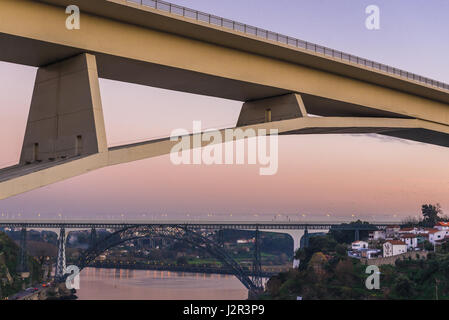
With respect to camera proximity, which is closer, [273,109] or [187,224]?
[273,109]

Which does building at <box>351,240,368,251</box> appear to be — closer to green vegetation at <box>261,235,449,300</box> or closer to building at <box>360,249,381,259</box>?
green vegetation at <box>261,235,449,300</box>

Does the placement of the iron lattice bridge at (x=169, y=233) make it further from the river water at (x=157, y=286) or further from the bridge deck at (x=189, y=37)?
the bridge deck at (x=189, y=37)

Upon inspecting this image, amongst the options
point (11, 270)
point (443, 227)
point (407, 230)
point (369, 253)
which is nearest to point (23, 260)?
point (11, 270)

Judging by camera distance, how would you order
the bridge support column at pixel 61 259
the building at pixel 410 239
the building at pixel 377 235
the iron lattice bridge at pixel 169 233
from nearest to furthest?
the building at pixel 410 239, the iron lattice bridge at pixel 169 233, the bridge support column at pixel 61 259, the building at pixel 377 235

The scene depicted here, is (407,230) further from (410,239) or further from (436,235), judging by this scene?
(410,239)

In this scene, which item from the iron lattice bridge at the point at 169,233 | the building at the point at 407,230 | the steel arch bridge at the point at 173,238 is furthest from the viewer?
the iron lattice bridge at the point at 169,233

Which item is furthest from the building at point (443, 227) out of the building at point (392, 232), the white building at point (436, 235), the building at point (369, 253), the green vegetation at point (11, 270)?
the green vegetation at point (11, 270)

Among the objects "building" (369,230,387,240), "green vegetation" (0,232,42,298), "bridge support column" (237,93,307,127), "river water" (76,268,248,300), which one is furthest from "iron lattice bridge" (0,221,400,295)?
"bridge support column" (237,93,307,127)
